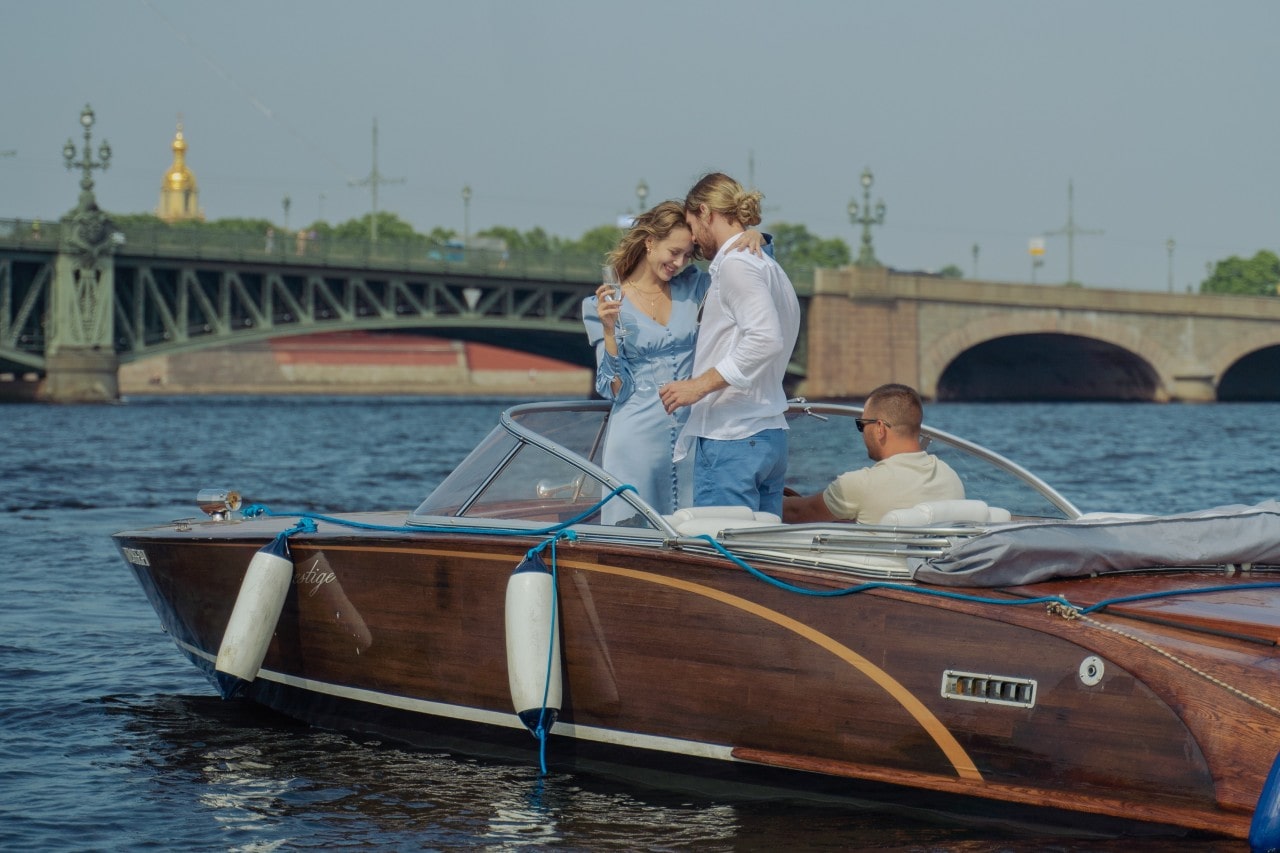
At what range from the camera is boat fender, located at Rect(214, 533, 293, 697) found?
6.40 m

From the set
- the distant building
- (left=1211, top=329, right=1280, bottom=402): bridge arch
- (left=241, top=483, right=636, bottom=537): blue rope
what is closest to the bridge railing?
(left=1211, top=329, right=1280, bottom=402): bridge arch

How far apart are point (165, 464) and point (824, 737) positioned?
A: 2114 centimetres

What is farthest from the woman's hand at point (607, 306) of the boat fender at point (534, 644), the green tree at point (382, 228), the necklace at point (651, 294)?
the green tree at point (382, 228)

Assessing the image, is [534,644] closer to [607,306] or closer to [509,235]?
[607,306]

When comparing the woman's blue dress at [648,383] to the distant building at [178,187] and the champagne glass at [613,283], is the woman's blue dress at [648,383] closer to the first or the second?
the champagne glass at [613,283]

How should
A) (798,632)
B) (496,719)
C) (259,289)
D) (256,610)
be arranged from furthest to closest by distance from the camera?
(259,289) < (256,610) < (496,719) < (798,632)

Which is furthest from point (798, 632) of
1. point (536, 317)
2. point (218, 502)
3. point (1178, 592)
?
point (536, 317)

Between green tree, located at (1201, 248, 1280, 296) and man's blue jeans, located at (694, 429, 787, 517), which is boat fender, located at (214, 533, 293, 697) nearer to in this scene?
man's blue jeans, located at (694, 429, 787, 517)

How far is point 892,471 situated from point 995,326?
52.4 m

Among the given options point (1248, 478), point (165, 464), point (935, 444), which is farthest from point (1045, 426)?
point (935, 444)

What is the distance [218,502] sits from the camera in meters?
7.30

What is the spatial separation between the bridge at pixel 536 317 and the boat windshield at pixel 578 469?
4259 centimetres

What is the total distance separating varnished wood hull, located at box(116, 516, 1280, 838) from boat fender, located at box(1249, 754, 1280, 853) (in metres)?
0.10

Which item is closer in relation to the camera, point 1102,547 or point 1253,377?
point 1102,547
